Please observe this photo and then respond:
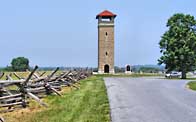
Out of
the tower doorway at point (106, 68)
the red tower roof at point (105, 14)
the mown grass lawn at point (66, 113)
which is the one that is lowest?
the mown grass lawn at point (66, 113)

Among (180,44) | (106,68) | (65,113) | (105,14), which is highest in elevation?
(105,14)

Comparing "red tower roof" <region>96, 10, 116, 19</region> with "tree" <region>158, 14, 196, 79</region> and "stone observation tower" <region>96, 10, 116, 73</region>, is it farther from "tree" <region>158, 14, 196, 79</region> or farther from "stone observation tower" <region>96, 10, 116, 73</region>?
"tree" <region>158, 14, 196, 79</region>

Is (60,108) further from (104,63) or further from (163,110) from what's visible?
(104,63)

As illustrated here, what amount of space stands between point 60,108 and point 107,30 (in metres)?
72.7

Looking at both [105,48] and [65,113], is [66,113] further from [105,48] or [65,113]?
[105,48]

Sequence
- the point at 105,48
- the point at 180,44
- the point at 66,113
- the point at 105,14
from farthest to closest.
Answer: the point at 105,14 < the point at 105,48 < the point at 180,44 < the point at 66,113

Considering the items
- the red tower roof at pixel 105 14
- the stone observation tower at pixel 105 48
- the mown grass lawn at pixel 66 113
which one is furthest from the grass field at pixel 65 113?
the red tower roof at pixel 105 14

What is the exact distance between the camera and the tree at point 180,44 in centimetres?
6319

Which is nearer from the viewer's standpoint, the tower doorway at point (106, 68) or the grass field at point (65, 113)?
the grass field at point (65, 113)

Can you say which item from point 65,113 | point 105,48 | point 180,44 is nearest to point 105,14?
point 105,48

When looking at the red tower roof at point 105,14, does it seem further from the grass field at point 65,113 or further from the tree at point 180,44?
the grass field at point 65,113

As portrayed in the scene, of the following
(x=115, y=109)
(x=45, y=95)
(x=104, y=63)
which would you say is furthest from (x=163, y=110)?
(x=104, y=63)

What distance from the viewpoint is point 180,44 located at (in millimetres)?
64125

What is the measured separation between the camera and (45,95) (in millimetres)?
21234
